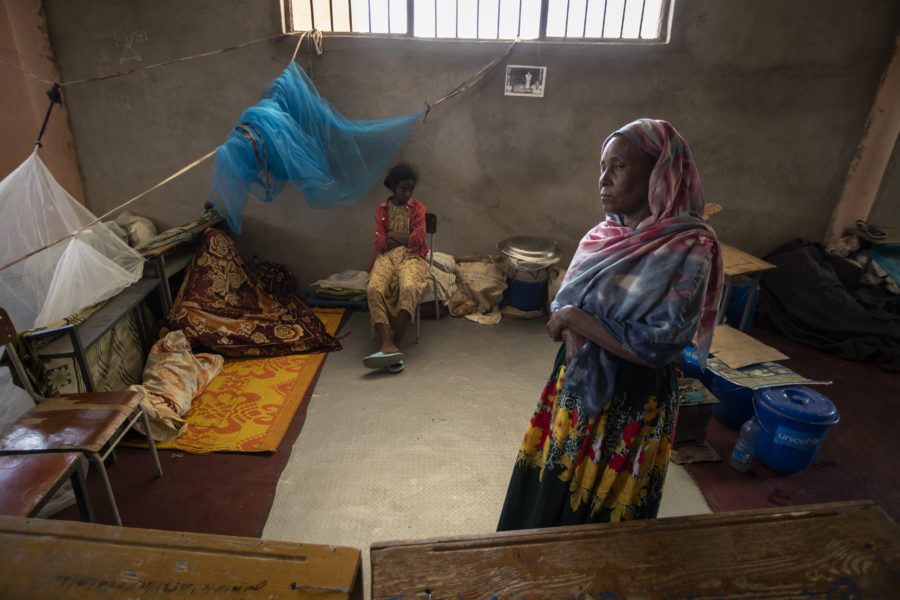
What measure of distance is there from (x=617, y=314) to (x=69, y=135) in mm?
4812

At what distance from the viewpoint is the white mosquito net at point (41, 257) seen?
6.98ft

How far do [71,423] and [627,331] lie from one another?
213 centimetres

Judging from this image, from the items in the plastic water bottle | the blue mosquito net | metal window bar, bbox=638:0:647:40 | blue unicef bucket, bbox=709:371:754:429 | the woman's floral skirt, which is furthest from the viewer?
metal window bar, bbox=638:0:647:40

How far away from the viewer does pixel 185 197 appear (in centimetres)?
416

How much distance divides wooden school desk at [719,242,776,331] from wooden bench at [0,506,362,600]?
3.53 meters

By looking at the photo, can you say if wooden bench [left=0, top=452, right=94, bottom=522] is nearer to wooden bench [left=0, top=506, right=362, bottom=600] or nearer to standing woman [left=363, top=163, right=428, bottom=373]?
wooden bench [left=0, top=506, right=362, bottom=600]

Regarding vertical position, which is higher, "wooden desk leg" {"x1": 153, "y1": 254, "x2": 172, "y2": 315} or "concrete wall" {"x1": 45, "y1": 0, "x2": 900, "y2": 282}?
"concrete wall" {"x1": 45, "y1": 0, "x2": 900, "y2": 282}

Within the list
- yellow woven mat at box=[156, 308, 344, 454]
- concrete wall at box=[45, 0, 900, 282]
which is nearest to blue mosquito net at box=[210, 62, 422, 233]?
concrete wall at box=[45, 0, 900, 282]

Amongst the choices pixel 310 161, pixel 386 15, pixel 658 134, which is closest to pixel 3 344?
pixel 310 161

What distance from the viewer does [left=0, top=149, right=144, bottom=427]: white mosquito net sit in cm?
213

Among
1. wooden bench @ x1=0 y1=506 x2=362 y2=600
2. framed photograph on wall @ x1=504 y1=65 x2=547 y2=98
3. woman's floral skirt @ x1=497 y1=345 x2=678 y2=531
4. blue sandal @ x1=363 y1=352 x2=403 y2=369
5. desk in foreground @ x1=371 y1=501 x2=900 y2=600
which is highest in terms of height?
framed photograph on wall @ x1=504 y1=65 x2=547 y2=98

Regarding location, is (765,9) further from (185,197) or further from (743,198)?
(185,197)

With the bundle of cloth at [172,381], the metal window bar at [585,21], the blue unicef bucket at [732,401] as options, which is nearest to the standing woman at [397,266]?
the bundle of cloth at [172,381]

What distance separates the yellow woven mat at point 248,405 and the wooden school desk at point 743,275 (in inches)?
123
